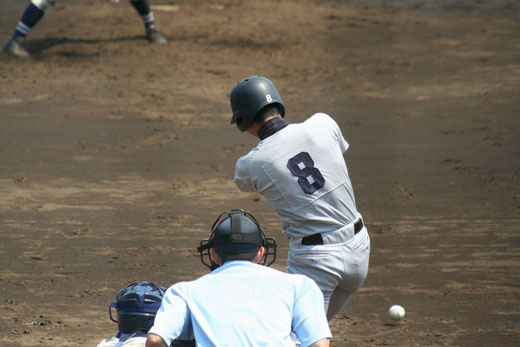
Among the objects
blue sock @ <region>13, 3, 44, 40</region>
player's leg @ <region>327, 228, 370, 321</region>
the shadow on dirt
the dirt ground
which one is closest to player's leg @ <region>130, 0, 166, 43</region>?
the dirt ground

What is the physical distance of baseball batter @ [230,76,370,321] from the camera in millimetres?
3891

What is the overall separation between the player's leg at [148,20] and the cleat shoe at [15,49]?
183 cm

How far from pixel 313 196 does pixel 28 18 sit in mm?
9874

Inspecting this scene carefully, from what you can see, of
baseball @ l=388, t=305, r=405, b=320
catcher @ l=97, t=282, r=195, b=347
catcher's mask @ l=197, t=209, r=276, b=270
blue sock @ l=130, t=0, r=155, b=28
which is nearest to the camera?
catcher's mask @ l=197, t=209, r=276, b=270

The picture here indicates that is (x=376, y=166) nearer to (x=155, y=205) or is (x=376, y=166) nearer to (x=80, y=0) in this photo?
(x=155, y=205)

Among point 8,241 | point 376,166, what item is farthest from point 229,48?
point 8,241

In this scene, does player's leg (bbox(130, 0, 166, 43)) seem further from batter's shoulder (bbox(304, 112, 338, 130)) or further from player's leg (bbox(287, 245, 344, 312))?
player's leg (bbox(287, 245, 344, 312))

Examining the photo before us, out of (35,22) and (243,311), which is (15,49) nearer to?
(35,22)

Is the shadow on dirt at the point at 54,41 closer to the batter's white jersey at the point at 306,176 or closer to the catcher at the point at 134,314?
the batter's white jersey at the point at 306,176

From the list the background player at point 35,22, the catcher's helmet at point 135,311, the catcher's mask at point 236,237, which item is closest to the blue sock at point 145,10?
the background player at point 35,22

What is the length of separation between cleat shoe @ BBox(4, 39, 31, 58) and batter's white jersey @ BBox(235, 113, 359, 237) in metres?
9.99

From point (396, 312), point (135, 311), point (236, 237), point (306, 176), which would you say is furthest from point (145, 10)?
point (236, 237)

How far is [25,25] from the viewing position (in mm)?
12867

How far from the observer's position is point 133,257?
23.1 ft
